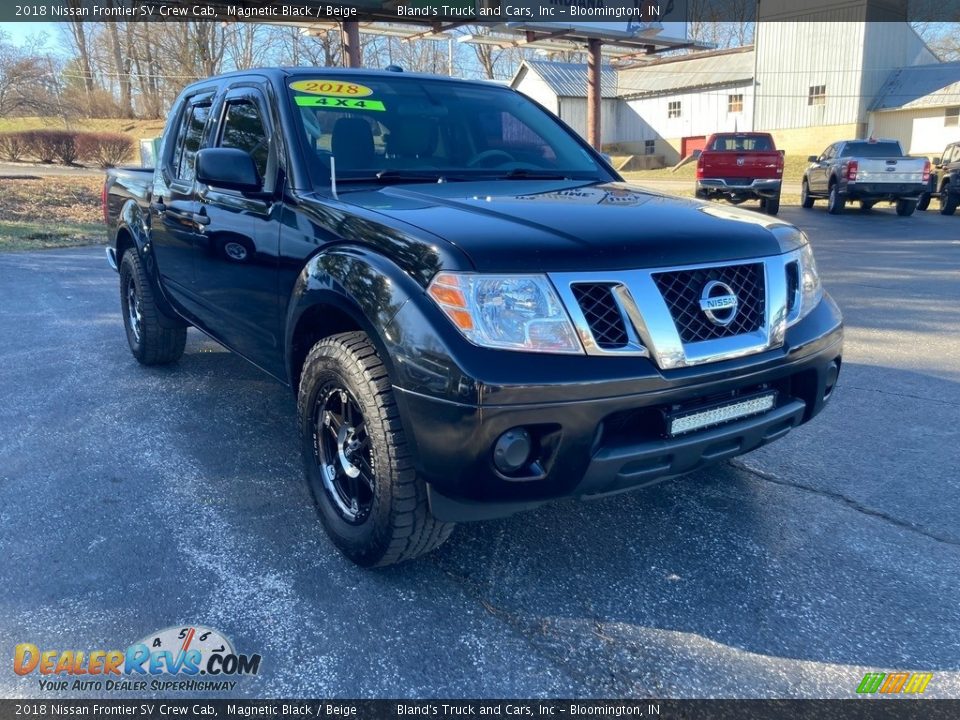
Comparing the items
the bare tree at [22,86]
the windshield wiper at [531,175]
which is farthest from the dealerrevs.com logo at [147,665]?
the bare tree at [22,86]

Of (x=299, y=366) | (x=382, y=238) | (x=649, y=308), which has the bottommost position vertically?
(x=299, y=366)

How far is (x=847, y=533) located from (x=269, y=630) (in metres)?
2.28

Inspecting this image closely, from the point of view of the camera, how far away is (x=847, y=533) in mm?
3152

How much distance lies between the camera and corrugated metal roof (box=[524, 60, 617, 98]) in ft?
150

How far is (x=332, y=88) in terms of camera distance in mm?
3664

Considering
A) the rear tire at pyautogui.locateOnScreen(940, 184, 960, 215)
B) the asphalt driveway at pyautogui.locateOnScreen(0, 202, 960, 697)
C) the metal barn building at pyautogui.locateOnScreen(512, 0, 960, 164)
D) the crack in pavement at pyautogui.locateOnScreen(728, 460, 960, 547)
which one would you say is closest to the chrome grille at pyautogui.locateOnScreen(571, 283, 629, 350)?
the asphalt driveway at pyautogui.locateOnScreen(0, 202, 960, 697)

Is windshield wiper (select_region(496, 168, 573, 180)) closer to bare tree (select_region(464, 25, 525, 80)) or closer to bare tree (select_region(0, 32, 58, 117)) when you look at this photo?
bare tree (select_region(0, 32, 58, 117))

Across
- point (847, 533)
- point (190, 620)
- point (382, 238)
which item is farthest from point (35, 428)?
point (847, 533)

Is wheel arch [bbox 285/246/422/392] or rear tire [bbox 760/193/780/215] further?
rear tire [bbox 760/193/780/215]

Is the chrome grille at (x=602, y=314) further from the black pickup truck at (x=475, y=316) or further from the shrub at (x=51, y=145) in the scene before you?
the shrub at (x=51, y=145)

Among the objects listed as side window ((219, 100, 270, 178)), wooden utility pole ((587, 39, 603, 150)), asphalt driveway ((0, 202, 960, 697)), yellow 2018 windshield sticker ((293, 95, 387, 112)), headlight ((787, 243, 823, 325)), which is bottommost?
asphalt driveway ((0, 202, 960, 697))

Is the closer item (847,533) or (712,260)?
(712,260)

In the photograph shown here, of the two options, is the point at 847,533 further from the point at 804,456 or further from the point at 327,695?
the point at 327,695

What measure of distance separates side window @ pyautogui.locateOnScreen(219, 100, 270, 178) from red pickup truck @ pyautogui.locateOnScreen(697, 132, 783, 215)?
15910 millimetres
